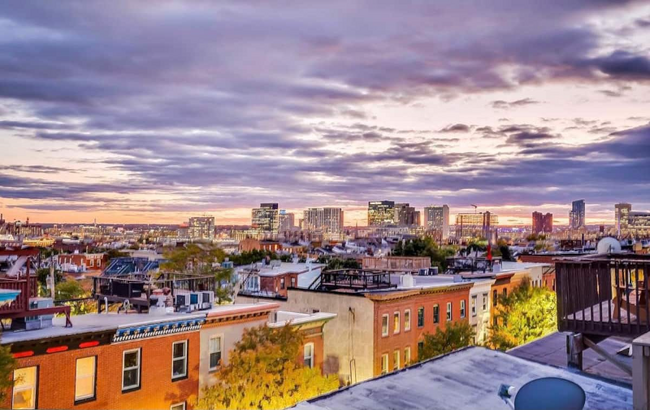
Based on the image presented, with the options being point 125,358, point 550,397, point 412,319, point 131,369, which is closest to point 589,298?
point 550,397

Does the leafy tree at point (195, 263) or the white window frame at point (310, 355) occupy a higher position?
the leafy tree at point (195, 263)

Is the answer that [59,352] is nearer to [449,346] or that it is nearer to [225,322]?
[225,322]

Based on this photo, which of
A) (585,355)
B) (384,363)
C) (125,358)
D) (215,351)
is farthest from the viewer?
(384,363)

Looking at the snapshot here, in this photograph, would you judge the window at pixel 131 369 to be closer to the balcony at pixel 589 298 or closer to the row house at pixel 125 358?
the row house at pixel 125 358

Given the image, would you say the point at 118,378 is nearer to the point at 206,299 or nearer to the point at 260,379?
the point at 260,379

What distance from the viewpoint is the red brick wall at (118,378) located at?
23594 mm

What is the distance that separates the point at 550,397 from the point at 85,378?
20822mm

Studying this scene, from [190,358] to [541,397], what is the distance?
72.2 feet

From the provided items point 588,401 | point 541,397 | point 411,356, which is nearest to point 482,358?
point 588,401

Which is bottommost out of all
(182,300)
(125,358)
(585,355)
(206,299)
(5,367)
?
(125,358)

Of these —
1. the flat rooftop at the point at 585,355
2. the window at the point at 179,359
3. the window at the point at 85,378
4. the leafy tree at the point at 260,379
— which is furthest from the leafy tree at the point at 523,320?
the window at the point at 85,378

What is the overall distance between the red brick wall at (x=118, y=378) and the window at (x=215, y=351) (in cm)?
90

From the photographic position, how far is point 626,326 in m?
13.3

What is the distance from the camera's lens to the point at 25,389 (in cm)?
2306
